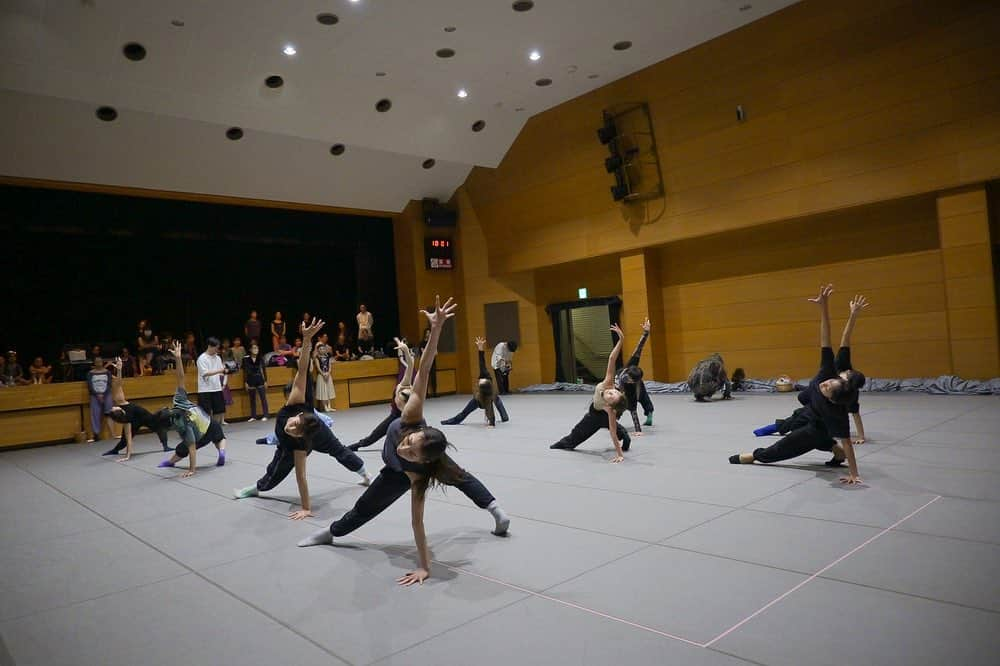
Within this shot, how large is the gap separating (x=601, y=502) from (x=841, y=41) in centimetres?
944

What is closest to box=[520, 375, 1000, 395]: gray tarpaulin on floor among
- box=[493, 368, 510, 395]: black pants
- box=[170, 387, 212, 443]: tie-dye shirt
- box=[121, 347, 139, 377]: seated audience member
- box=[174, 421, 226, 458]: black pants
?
box=[493, 368, 510, 395]: black pants

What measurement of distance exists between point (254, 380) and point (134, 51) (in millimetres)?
6506

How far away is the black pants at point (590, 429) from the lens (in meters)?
6.93

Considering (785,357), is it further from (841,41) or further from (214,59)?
(214,59)

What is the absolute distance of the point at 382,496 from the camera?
157 inches

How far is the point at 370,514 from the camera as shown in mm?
4074

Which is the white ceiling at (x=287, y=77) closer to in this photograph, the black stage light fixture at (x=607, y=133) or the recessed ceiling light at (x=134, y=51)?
the recessed ceiling light at (x=134, y=51)

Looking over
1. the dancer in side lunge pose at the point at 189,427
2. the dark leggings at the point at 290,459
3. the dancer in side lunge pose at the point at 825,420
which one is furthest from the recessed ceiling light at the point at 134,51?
the dancer in side lunge pose at the point at 825,420

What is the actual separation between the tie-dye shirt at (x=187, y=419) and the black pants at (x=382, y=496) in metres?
4.07

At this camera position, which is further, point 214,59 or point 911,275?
point 911,275

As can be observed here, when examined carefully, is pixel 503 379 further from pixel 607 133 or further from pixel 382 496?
pixel 382 496

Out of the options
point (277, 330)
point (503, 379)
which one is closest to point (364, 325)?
point (277, 330)

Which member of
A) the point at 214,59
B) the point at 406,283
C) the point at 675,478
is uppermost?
the point at 214,59

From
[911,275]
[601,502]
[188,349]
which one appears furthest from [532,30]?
[188,349]
